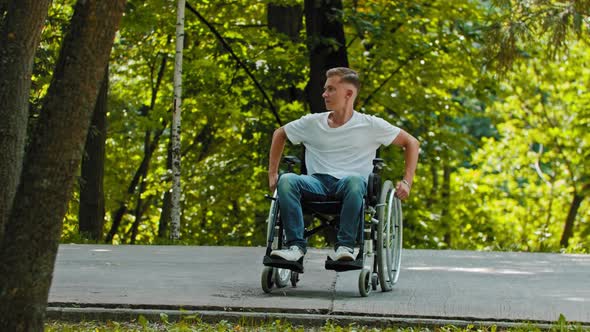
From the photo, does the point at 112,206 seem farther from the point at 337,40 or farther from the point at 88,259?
the point at 88,259

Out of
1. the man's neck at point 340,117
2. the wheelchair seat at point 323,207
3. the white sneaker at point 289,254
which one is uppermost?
the man's neck at point 340,117

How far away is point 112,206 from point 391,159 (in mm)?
8377

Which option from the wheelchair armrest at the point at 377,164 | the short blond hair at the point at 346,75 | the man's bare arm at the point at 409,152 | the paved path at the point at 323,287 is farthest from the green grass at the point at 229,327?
the short blond hair at the point at 346,75

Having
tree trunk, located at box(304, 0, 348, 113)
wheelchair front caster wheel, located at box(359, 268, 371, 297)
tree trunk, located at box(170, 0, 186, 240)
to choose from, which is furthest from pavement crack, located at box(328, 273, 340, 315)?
tree trunk, located at box(304, 0, 348, 113)

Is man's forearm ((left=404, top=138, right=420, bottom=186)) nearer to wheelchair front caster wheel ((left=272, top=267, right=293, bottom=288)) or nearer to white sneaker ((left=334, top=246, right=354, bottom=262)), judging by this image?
white sneaker ((left=334, top=246, right=354, bottom=262))

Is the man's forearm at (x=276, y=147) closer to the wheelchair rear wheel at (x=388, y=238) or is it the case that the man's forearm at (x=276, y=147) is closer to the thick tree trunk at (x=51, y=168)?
the wheelchair rear wheel at (x=388, y=238)

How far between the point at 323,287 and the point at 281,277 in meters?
0.29

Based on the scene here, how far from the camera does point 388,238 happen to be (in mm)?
6707

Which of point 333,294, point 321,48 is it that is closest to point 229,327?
point 333,294

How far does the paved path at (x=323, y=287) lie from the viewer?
5.70 metres

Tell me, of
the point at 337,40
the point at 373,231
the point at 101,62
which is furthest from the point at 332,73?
the point at 337,40

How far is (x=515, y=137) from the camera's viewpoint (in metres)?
29.8

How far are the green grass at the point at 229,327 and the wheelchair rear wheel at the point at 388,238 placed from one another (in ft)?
3.94

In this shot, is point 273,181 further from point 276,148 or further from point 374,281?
point 374,281
